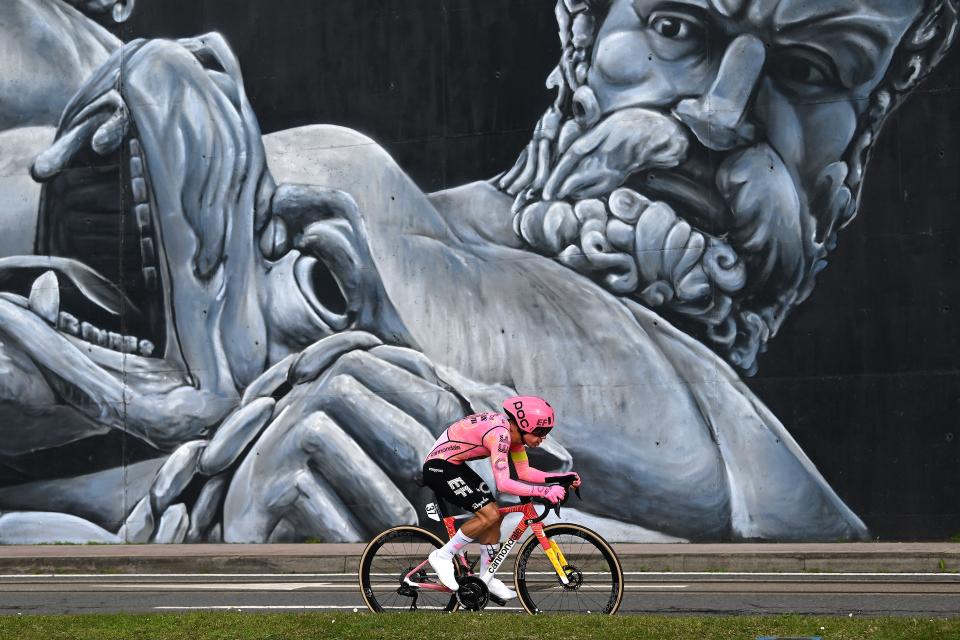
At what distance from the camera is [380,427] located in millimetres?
18594

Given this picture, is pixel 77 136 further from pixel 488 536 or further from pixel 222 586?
pixel 488 536

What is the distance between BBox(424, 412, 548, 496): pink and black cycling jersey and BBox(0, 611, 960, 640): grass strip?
850mm

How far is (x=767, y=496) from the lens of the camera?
55.2ft

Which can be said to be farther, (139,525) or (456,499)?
(139,525)

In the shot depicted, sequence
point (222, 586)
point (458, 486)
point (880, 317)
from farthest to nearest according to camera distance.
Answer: point (880, 317)
point (222, 586)
point (458, 486)

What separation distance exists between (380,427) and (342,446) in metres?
0.57

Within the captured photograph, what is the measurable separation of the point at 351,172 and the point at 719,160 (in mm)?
5032

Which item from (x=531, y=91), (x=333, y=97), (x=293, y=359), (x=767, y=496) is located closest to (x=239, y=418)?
(x=293, y=359)

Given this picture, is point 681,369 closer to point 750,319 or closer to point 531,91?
point 750,319

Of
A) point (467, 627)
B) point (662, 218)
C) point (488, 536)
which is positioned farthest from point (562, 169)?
point (467, 627)

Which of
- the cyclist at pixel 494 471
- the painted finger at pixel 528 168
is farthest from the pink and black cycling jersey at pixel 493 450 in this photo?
the painted finger at pixel 528 168

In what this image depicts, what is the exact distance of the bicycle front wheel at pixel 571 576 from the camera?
9172mm

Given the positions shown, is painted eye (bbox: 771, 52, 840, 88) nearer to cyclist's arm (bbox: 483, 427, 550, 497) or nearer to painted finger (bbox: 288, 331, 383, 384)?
painted finger (bbox: 288, 331, 383, 384)

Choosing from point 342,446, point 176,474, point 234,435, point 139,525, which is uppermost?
point 342,446
